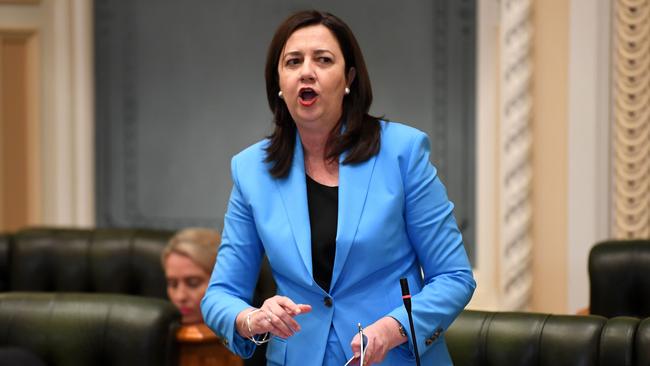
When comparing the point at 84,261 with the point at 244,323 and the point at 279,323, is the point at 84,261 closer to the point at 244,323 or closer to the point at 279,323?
the point at 244,323

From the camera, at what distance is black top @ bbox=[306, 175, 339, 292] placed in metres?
2.05

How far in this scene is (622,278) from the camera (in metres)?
3.54

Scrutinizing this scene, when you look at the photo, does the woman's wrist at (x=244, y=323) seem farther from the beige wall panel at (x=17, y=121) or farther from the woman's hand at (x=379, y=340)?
the beige wall panel at (x=17, y=121)

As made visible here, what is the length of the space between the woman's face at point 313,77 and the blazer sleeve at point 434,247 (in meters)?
0.18

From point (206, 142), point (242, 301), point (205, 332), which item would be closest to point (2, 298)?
point (205, 332)

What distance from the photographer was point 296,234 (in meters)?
2.04

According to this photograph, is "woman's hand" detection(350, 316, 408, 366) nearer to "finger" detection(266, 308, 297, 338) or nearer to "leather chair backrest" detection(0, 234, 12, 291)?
"finger" detection(266, 308, 297, 338)

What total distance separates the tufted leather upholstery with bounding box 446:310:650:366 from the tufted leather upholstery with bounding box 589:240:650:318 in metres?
0.90

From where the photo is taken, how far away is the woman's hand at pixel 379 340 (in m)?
1.91

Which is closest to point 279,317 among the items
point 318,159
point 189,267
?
point 318,159

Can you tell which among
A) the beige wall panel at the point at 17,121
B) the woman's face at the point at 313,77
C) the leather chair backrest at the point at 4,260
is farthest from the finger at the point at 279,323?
the beige wall panel at the point at 17,121

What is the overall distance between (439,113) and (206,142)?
118cm

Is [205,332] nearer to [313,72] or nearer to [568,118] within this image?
[313,72]

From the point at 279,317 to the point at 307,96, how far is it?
0.43 metres
